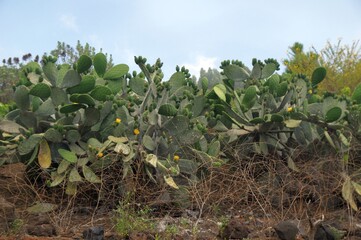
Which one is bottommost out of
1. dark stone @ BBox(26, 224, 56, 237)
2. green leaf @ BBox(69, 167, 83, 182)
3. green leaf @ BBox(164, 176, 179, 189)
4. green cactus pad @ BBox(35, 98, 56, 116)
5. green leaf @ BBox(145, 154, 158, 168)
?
dark stone @ BBox(26, 224, 56, 237)

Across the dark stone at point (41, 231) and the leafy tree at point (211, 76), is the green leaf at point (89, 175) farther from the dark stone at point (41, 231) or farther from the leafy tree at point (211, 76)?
the leafy tree at point (211, 76)

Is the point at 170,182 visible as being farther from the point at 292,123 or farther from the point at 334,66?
the point at 334,66

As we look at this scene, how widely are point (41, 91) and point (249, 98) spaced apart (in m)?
1.87

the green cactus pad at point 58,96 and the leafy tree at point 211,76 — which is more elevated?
the leafy tree at point 211,76

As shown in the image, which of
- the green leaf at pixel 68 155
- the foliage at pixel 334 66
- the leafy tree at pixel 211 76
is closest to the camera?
the green leaf at pixel 68 155

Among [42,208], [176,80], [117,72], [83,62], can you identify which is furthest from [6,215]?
[176,80]

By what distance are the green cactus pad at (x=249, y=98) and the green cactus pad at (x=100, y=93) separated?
123cm

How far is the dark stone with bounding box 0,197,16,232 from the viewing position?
4258mm

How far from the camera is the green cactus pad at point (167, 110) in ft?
16.8

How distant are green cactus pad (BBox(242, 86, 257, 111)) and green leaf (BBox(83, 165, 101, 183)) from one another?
1.51 m

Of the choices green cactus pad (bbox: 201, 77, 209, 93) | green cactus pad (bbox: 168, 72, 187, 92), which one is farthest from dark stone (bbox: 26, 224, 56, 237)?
green cactus pad (bbox: 201, 77, 209, 93)

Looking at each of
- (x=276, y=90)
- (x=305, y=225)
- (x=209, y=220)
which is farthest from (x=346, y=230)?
(x=276, y=90)

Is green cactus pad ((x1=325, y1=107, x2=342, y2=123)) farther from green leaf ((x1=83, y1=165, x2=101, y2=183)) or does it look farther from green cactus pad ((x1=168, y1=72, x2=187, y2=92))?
green leaf ((x1=83, y1=165, x2=101, y2=183))

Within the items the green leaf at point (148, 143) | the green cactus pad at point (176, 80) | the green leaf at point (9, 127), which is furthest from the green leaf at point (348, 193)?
the green leaf at point (9, 127)
